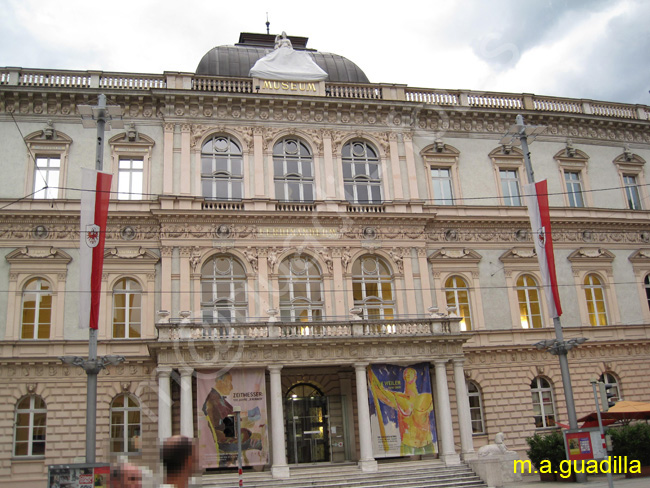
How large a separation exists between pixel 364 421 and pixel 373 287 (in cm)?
701

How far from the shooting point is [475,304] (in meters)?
32.0

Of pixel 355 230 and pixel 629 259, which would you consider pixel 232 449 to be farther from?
pixel 629 259

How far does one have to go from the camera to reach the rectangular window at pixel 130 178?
30250 millimetres

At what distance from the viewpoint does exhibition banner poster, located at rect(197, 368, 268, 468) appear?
25.5 metres

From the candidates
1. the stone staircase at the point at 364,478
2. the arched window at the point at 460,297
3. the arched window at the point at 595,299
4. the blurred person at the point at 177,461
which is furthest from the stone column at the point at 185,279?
the blurred person at the point at 177,461

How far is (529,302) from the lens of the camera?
33062mm

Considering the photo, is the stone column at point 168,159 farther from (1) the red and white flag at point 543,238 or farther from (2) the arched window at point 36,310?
(1) the red and white flag at point 543,238

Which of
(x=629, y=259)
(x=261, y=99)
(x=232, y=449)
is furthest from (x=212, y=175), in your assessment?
(x=629, y=259)

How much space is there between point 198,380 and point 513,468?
13.5m

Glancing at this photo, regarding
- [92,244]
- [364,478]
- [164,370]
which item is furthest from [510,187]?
[92,244]

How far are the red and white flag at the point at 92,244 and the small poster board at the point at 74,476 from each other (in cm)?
417

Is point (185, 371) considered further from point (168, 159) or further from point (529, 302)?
point (529, 302)

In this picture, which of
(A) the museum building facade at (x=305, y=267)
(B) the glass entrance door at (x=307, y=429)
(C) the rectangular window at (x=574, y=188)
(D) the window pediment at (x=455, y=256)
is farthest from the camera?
(C) the rectangular window at (x=574, y=188)

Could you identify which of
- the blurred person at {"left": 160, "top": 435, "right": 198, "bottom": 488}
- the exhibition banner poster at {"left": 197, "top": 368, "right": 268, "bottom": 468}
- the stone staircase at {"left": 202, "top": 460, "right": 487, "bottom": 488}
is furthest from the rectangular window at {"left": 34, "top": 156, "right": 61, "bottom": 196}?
the blurred person at {"left": 160, "top": 435, "right": 198, "bottom": 488}
